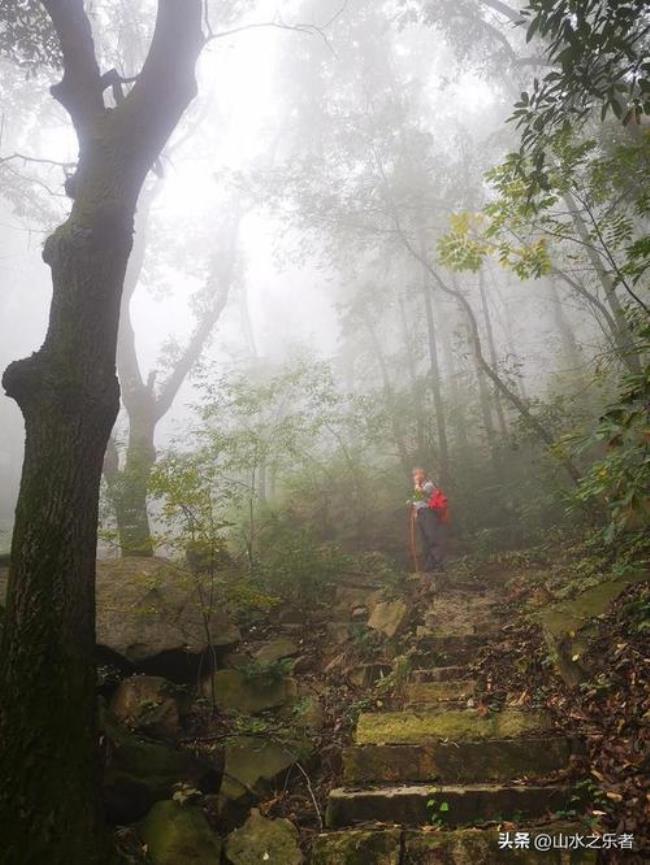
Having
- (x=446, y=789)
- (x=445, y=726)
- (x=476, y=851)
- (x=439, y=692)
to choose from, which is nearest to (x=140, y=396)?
(x=439, y=692)

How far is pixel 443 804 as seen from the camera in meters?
3.51

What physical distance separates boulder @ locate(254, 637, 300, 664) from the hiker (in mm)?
3828

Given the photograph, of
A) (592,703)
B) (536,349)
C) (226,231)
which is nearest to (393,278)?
(226,231)

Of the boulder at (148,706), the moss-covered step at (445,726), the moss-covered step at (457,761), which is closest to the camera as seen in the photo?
the moss-covered step at (457,761)

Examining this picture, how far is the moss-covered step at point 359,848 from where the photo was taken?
10.6 ft

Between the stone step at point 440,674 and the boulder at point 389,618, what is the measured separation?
2.95 ft

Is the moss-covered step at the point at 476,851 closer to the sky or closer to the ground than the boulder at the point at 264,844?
closer to the sky

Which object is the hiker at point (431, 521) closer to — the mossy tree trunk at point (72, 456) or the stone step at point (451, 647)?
the stone step at point (451, 647)

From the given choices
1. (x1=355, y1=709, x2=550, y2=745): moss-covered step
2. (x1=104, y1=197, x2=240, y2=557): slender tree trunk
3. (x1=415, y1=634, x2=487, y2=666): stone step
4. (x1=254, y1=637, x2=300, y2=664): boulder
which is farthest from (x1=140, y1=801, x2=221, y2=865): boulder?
(x1=415, y1=634, x2=487, y2=666): stone step

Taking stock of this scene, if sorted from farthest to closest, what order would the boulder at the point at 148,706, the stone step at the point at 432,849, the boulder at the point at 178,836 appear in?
1. the boulder at the point at 148,706
2. the boulder at the point at 178,836
3. the stone step at the point at 432,849

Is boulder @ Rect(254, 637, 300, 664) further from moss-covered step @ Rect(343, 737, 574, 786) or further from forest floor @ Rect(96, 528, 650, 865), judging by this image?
moss-covered step @ Rect(343, 737, 574, 786)

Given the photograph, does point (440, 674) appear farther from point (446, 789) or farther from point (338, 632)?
point (446, 789)

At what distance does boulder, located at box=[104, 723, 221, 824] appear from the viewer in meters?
3.85

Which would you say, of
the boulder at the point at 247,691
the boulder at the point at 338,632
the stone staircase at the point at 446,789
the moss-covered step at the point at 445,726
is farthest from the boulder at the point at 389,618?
the moss-covered step at the point at 445,726
